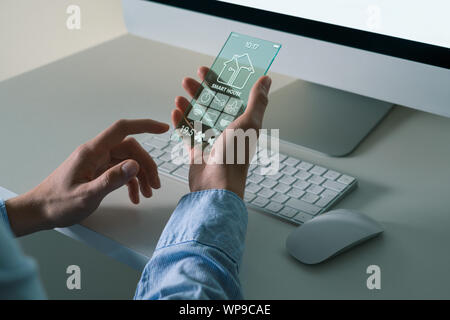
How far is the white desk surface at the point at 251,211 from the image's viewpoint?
20.1 inches

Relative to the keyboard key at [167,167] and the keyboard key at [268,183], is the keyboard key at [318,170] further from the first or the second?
the keyboard key at [167,167]

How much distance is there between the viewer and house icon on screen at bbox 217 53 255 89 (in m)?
0.62

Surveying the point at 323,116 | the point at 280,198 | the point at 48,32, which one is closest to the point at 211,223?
the point at 280,198

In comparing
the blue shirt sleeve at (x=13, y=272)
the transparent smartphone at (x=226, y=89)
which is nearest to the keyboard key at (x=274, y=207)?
the transparent smartphone at (x=226, y=89)

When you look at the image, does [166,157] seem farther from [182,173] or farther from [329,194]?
[329,194]

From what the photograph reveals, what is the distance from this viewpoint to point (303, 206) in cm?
58

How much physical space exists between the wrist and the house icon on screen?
0.86 feet

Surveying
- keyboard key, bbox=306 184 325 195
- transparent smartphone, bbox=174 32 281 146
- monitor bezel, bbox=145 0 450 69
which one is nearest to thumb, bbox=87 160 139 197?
transparent smartphone, bbox=174 32 281 146

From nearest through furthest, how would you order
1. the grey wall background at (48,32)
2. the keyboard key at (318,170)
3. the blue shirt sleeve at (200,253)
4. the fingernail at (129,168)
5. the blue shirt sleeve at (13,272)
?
the blue shirt sleeve at (13,272) → the blue shirt sleeve at (200,253) → the fingernail at (129,168) → the keyboard key at (318,170) → the grey wall background at (48,32)

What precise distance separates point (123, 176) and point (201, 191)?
8 centimetres

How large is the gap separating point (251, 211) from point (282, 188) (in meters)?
0.05

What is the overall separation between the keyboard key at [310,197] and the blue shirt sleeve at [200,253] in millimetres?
103

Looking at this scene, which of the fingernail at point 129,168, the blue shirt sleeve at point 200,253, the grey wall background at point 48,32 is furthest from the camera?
the grey wall background at point 48,32

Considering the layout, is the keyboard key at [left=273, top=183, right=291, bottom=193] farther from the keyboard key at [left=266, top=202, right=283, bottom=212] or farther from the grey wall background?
the grey wall background
